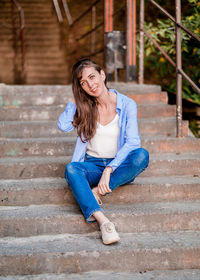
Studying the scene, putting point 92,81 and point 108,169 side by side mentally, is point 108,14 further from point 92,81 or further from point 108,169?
point 108,169

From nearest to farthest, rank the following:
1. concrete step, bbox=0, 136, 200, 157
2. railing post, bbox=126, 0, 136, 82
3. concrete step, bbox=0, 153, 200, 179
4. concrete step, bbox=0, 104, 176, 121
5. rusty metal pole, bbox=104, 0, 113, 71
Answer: concrete step, bbox=0, 153, 200, 179 → concrete step, bbox=0, 136, 200, 157 → concrete step, bbox=0, 104, 176, 121 → railing post, bbox=126, 0, 136, 82 → rusty metal pole, bbox=104, 0, 113, 71

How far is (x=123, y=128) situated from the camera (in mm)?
2633

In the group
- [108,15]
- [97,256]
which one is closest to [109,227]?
[97,256]

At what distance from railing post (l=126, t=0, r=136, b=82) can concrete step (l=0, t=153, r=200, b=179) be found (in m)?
1.97

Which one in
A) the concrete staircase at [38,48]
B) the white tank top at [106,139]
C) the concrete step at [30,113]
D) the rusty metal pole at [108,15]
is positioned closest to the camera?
the white tank top at [106,139]

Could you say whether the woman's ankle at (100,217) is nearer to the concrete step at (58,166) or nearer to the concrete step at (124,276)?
the concrete step at (124,276)

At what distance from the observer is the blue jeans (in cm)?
229

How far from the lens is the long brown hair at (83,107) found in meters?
2.59

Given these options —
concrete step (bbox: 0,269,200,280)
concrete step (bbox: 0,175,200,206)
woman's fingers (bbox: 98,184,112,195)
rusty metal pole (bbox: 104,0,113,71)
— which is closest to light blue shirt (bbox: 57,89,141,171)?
woman's fingers (bbox: 98,184,112,195)

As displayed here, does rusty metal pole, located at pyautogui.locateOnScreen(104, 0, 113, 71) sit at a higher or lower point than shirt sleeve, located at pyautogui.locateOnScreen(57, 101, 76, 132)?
higher

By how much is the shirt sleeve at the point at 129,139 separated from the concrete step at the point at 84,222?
0.34 meters

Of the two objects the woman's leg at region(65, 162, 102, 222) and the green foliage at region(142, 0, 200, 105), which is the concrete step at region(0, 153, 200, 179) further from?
the green foliage at region(142, 0, 200, 105)

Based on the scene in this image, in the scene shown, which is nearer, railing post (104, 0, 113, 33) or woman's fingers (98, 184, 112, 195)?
woman's fingers (98, 184, 112, 195)

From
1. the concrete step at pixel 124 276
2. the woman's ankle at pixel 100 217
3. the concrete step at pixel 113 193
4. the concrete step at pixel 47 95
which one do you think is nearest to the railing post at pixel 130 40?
the concrete step at pixel 47 95
